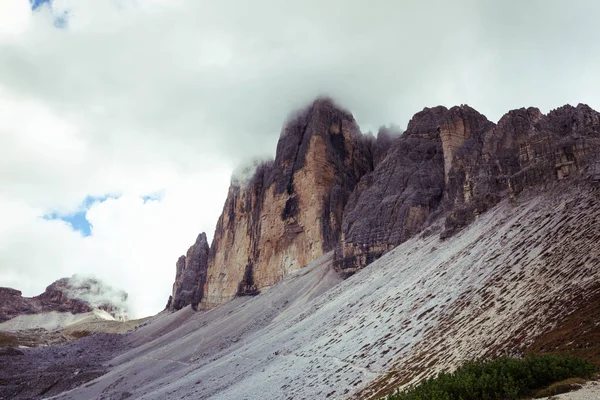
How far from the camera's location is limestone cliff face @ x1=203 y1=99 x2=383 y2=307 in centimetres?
8181

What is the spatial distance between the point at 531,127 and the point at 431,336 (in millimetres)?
30530

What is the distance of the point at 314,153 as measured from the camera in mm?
87062

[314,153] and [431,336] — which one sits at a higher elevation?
[314,153]

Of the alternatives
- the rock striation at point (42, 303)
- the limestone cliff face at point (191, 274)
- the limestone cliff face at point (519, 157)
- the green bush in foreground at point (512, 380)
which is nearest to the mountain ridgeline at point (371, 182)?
the limestone cliff face at point (519, 157)

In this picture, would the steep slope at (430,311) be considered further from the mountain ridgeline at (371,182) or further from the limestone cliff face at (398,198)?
the limestone cliff face at (398,198)

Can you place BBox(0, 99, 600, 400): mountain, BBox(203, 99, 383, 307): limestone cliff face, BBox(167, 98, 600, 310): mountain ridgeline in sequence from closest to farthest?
BBox(0, 99, 600, 400): mountain → BBox(167, 98, 600, 310): mountain ridgeline → BBox(203, 99, 383, 307): limestone cliff face

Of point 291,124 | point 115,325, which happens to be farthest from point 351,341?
point 115,325

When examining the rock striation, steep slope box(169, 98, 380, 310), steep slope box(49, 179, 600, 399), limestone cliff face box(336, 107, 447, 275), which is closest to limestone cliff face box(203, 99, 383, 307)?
steep slope box(169, 98, 380, 310)

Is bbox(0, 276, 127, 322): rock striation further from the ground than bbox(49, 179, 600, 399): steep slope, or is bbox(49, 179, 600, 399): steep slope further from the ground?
bbox(0, 276, 127, 322): rock striation

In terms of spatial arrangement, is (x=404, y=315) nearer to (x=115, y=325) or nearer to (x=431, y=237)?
(x=431, y=237)

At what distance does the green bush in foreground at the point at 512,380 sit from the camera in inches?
439

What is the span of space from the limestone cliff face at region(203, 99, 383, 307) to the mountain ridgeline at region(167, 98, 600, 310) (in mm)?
234

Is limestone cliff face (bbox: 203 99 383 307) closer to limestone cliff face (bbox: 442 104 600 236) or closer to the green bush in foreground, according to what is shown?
limestone cliff face (bbox: 442 104 600 236)

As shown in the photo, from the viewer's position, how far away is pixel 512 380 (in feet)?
37.0
